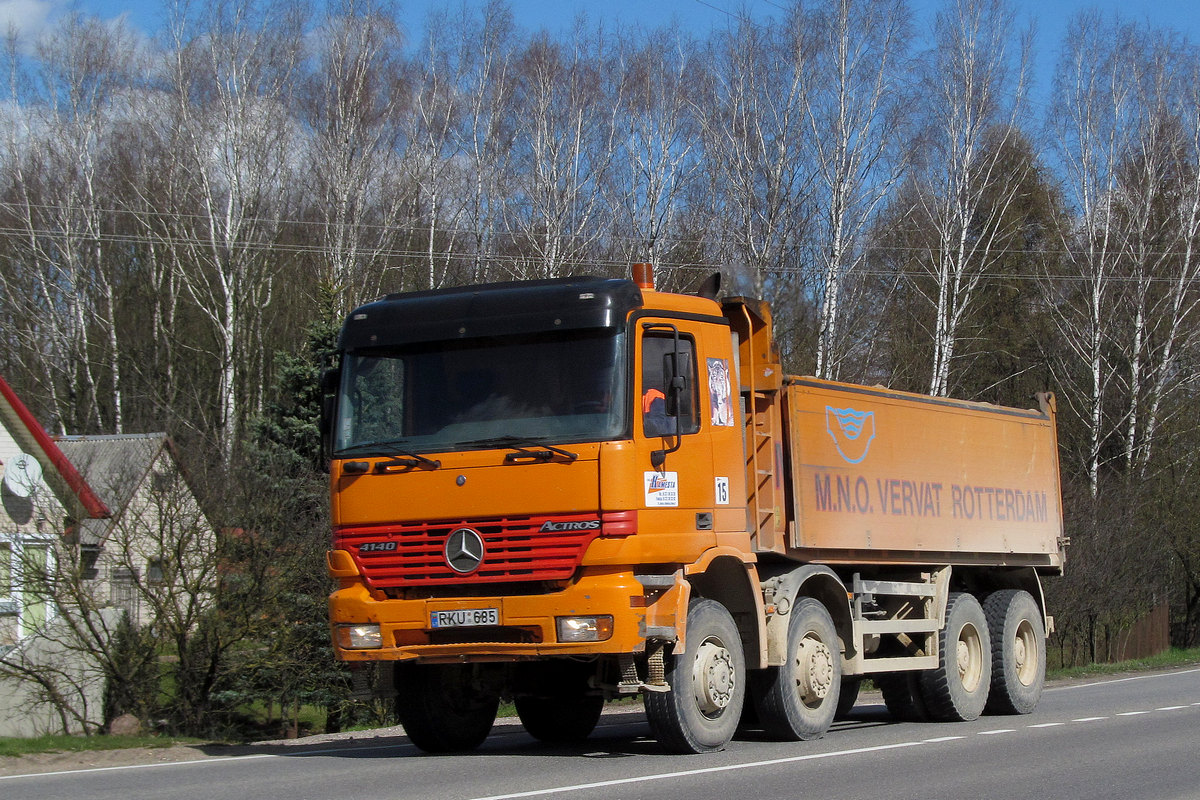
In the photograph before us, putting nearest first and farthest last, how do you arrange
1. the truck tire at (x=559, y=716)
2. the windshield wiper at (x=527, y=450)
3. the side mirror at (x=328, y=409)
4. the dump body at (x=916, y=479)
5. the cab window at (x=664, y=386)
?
the windshield wiper at (x=527, y=450), the cab window at (x=664, y=386), the side mirror at (x=328, y=409), the dump body at (x=916, y=479), the truck tire at (x=559, y=716)

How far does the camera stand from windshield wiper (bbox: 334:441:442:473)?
31.7ft

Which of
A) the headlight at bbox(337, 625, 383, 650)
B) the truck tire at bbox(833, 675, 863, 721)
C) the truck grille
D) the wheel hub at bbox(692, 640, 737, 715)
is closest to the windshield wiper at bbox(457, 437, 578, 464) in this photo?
the truck grille

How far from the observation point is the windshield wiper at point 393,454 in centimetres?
966

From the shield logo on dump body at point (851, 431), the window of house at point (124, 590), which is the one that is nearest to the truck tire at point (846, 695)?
the shield logo on dump body at point (851, 431)

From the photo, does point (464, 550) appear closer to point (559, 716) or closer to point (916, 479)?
point (559, 716)

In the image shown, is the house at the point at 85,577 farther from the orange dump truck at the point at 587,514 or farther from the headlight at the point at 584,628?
the headlight at the point at 584,628

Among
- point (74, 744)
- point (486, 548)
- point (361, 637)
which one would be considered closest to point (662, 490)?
point (486, 548)

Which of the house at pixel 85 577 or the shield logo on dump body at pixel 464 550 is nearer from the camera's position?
the shield logo on dump body at pixel 464 550

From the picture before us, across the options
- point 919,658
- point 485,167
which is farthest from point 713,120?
point 919,658

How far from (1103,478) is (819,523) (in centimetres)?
2876

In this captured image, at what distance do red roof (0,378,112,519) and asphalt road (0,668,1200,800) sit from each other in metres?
6.63

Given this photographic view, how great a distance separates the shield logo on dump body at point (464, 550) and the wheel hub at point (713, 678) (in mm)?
1766

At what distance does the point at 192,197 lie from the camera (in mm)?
38344

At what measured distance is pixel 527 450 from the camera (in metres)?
9.41
